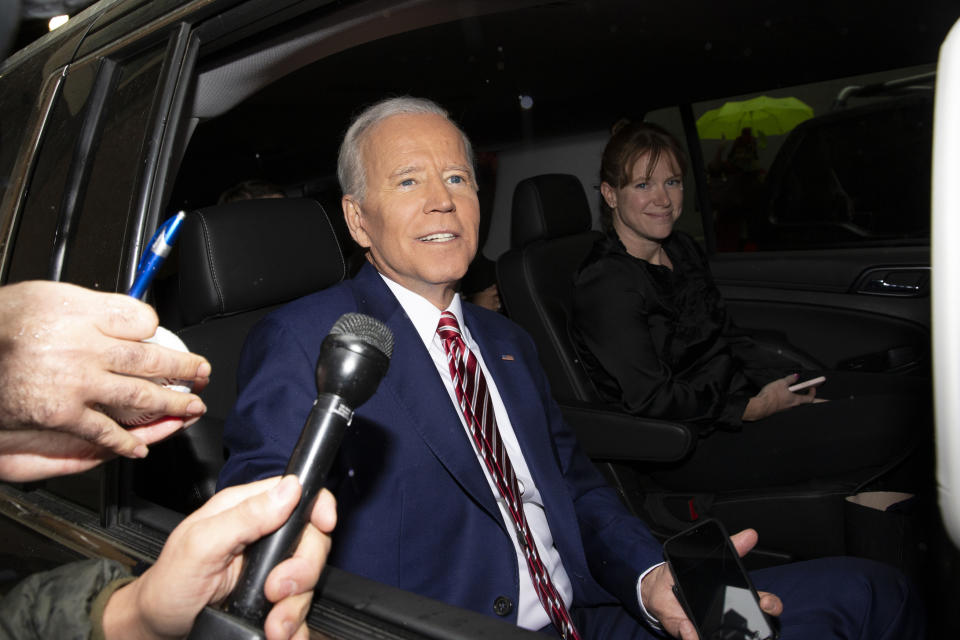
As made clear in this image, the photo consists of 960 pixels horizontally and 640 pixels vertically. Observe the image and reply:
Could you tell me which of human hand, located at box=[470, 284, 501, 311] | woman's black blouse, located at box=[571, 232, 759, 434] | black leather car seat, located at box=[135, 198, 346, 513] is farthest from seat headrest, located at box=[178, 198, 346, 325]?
human hand, located at box=[470, 284, 501, 311]

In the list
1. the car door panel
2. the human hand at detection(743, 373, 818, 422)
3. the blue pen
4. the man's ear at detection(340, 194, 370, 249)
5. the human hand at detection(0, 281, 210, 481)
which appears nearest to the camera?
the human hand at detection(0, 281, 210, 481)

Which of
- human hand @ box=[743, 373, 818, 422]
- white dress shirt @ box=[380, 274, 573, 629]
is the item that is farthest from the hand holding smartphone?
white dress shirt @ box=[380, 274, 573, 629]

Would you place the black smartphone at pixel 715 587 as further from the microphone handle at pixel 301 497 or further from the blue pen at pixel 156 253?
the blue pen at pixel 156 253

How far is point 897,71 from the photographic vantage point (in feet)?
11.8

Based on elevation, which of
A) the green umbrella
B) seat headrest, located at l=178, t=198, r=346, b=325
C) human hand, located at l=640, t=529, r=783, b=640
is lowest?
human hand, located at l=640, t=529, r=783, b=640

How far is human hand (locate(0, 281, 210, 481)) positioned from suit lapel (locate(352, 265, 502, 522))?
29.9 inches

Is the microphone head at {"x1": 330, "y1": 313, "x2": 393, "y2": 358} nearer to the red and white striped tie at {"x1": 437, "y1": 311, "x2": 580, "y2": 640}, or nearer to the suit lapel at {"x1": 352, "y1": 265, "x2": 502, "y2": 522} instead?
the suit lapel at {"x1": 352, "y1": 265, "x2": 502, "y2": 522}

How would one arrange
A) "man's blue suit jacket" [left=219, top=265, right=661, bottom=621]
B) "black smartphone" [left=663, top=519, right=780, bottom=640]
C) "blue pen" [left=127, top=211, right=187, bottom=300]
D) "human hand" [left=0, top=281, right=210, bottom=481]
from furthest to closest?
1. "man's blue suit jacket" [left=219, top=265, right=661, bottom=621]
2. "black smartphone" [left=663, top=519, right=780, bottom=640]
3. "blue pen" [left=127, top=211, right=187, bottom=300]
4. "human hand" [left=0, top=281, right=210, bottom=481]

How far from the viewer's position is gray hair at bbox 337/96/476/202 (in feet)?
5.90

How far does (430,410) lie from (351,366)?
806 millimetres

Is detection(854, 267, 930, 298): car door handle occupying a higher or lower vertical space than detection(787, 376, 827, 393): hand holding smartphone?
higher

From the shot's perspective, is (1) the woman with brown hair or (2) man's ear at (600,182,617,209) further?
(2) man's ear at (600,182,617,209)

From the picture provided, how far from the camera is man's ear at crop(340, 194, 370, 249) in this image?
185 cm

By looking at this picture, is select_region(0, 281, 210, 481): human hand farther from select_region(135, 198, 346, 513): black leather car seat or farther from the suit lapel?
select_region(135, 198, 346, 513): black leather car seat
